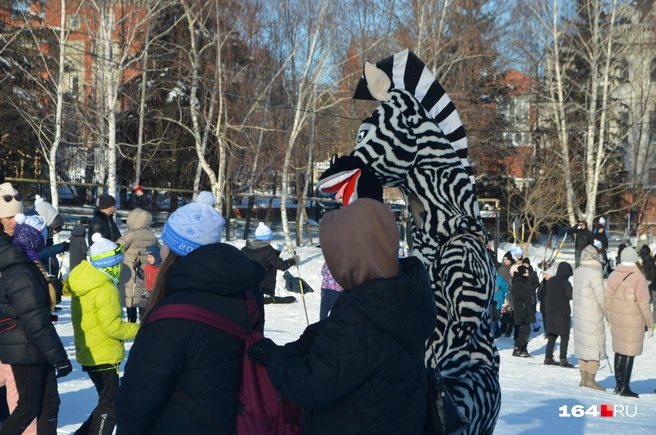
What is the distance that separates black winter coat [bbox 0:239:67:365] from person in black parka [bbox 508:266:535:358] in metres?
9.60

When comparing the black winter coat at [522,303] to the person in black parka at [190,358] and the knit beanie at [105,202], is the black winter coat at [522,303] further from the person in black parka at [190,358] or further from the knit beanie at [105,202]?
the person in black parka at [190,358]

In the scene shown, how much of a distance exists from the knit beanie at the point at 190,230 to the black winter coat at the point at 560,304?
402 inches

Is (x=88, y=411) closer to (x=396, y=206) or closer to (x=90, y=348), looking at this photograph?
(x=90, y=348)

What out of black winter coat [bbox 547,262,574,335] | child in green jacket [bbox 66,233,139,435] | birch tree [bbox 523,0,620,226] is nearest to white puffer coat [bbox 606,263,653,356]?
black winter coat [bbox 547,262,574,335]

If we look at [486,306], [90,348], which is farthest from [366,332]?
[90,348]

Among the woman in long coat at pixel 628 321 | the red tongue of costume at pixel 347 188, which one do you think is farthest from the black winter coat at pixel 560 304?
the red tongue of costume at pixel 347 188

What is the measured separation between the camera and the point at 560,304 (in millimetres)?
12641

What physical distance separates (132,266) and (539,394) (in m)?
5.75

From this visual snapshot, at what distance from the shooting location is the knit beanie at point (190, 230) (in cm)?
322

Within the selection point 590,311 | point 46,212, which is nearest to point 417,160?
point 590,311

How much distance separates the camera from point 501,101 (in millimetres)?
34812

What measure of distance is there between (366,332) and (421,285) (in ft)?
0.88

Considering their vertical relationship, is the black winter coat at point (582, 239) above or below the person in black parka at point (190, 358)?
below

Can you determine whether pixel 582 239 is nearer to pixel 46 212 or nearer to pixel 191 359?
pixel 46 212
